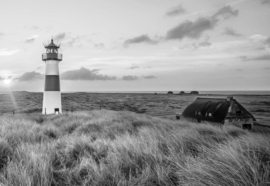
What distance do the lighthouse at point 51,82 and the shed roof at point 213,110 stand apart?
43.3ft

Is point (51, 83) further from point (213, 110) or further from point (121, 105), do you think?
point (121, 105)

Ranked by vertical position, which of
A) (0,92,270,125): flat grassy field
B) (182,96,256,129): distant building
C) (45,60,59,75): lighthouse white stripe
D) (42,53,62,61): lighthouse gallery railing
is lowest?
(0,92,270,125): flat grassy field

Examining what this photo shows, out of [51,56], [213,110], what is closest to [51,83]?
[51,56]

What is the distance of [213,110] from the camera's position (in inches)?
719

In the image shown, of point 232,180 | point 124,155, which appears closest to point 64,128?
point 124,155

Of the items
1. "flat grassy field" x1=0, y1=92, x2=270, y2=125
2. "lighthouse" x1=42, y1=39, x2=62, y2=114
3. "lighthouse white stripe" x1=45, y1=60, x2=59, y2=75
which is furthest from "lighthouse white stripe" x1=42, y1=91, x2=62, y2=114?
"flat grassy field" x1=0, y1=92, x2=270, y2=125

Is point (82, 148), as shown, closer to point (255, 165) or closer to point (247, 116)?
point (255, 165)

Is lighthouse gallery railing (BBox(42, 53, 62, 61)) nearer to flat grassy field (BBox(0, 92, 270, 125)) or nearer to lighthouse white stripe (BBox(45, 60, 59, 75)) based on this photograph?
lighthouse white stripe (BBox(45, 60, 59, 75))

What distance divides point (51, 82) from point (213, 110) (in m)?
15.6

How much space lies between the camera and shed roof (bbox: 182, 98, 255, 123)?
57.6 feet

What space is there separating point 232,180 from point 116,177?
168 cm

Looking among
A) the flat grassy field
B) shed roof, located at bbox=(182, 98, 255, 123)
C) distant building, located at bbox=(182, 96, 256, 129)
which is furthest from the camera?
the flat grassy field

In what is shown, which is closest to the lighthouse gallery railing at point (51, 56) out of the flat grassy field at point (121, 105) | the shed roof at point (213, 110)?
the shed roof at point (213, 110)

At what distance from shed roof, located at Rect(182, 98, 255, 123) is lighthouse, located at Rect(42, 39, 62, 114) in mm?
13202
